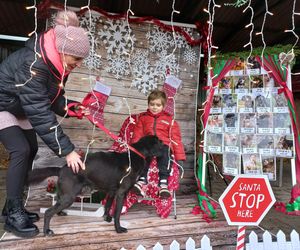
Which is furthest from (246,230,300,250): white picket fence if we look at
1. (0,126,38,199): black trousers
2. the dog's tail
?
(0,126,38,199): black trousers

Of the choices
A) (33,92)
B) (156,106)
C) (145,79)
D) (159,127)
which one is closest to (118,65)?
(145,79)

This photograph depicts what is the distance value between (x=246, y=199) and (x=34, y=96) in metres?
1.70

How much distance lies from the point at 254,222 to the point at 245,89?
2139 millimetres

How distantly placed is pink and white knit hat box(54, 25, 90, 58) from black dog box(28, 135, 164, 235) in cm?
96

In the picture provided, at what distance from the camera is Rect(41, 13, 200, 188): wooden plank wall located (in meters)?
3.91

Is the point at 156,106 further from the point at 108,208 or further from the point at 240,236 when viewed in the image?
the point at 240,236

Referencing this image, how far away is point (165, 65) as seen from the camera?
165 inches

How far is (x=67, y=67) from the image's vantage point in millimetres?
2412

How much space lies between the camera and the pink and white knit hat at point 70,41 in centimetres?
222

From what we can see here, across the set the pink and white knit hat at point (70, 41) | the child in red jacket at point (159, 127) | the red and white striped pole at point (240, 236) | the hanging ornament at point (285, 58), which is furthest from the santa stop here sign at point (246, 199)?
the hanging ornament at point (285, 58)

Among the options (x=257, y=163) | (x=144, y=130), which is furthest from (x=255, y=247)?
(x=144, y=130)

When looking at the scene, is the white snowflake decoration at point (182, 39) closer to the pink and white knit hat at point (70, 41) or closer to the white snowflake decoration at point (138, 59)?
the white snowflake decoration at point (138, 59)

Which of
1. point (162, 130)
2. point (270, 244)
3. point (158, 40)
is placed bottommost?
point (270, 244)

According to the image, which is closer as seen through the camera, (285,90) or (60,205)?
(60,205)
